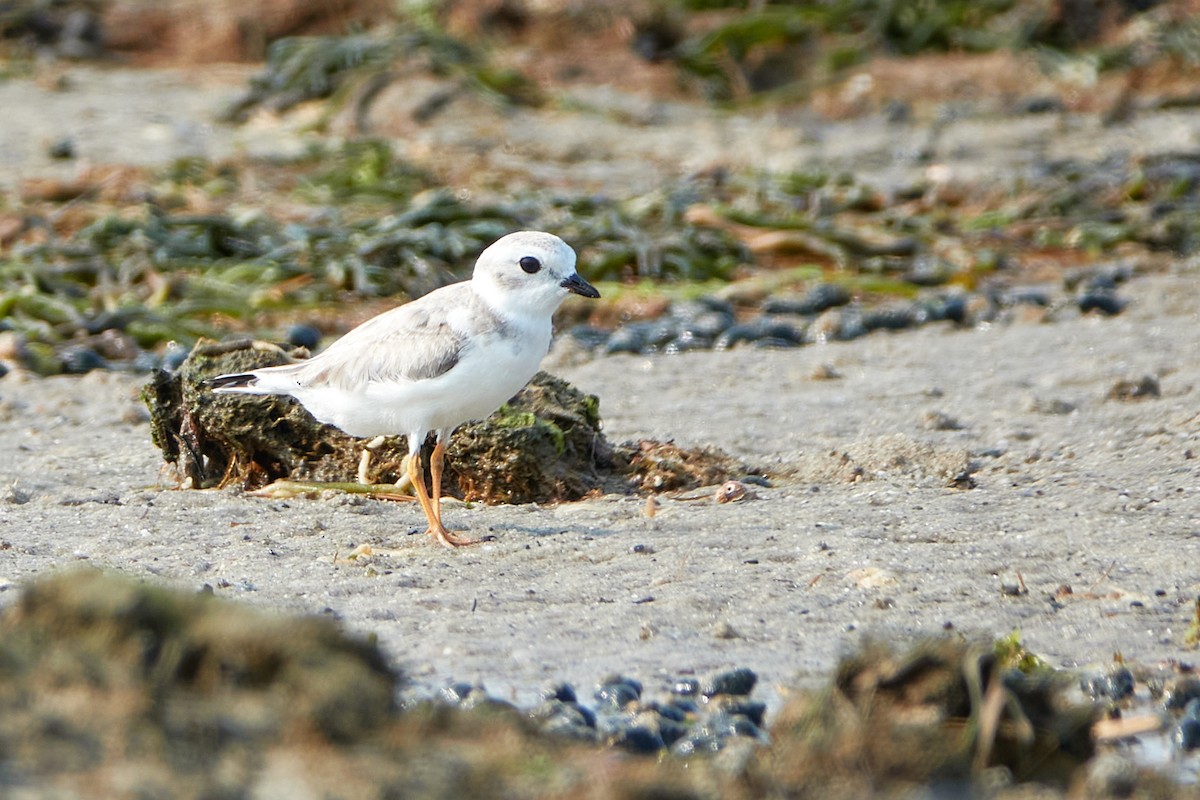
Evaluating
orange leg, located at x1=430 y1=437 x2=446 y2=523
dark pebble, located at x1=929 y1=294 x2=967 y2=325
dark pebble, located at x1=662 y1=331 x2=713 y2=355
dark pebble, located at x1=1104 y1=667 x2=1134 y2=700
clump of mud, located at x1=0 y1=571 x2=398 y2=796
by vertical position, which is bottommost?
dark pebble, located at x1=929 y1=294 x2=967 y2=325

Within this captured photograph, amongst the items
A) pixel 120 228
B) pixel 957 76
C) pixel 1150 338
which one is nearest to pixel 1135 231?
pixel 1150 338

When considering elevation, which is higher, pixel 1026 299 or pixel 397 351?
pixel 397 351

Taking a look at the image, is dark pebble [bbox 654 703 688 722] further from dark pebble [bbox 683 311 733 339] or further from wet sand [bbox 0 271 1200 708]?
dark pebble [bbox 683 311 733 339]

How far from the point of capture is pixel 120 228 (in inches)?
380

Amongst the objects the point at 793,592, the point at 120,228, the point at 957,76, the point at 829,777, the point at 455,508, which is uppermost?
the point at 829,777

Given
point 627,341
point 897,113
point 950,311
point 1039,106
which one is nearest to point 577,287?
point 627,341

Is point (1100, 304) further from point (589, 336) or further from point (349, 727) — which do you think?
point (349, 727)

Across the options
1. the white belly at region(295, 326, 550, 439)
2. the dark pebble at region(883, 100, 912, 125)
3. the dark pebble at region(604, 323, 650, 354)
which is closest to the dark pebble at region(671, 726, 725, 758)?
the white belly at region(295, 326, 550, 439)

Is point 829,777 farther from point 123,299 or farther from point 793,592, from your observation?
point 123,299

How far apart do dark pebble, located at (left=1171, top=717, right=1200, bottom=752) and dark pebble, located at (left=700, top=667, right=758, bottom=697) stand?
90 centimetres

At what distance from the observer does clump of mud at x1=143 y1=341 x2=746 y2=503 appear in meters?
5.29

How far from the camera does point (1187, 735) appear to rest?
11.0 feet

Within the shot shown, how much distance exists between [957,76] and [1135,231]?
552 centimetres

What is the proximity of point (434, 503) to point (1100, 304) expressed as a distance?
16.9ft
